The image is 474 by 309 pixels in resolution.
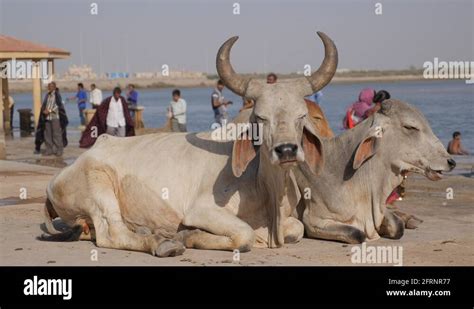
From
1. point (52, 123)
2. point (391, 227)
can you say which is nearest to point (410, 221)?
point (391, 227)

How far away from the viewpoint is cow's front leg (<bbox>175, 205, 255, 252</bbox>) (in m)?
8.46

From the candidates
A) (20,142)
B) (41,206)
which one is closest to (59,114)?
(20,142)

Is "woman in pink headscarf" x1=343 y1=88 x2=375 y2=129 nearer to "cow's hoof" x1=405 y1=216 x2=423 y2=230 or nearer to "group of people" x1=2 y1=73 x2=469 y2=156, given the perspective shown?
"group of people" x1=2 y1=73 x2=469 y2=156

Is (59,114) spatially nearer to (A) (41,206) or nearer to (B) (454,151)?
(B) (454,151)

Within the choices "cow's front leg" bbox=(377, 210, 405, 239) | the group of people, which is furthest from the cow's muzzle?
the group of people

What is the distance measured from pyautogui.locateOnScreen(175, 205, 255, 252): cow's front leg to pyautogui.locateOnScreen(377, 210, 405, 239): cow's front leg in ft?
4.72

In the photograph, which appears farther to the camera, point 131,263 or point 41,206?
point 41,206

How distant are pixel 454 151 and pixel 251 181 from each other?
1419cm

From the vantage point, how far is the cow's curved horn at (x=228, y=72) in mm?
8500

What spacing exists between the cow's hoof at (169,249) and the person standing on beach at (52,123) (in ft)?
46.0

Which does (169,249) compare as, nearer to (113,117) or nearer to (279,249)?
(279,249)

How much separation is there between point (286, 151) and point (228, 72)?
3.84 feet

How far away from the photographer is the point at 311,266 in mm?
7895
